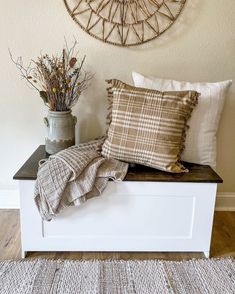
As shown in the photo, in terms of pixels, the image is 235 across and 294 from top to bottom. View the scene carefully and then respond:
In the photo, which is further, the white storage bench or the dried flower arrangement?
the dried flower arrangement

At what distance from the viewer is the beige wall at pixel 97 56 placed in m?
2.04

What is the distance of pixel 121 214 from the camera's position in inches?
70.4

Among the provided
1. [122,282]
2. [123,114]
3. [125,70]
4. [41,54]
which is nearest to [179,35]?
[125,70]

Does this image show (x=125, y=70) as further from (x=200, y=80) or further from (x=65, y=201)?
(x=65, y=201)

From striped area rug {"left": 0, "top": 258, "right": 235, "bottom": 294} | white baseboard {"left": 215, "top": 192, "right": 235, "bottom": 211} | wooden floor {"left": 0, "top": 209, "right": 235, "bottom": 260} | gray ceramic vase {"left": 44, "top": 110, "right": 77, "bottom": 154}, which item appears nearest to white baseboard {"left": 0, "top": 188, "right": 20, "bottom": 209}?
wooden floor {"left": 0, "top": 209, "right": 235, "bottom": 260}

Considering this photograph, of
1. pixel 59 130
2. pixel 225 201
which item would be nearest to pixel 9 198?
pixel 59 130

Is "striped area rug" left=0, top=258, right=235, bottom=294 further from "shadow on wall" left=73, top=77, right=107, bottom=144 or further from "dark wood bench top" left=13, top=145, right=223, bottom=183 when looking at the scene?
"shadow on wall" left=73, top=77, right=107, bottom=144

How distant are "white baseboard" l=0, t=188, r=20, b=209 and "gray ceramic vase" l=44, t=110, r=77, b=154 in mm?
552

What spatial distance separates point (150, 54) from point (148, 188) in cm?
92

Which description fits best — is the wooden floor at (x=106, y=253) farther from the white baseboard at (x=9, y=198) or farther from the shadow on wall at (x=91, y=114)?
the shadow on wall at (x=91, y=114)

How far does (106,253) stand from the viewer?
6.18 feet

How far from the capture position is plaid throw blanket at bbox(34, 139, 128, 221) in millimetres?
1661

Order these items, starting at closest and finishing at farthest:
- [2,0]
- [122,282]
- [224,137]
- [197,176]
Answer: [122,282], [197,176], [2,0], [224,137]

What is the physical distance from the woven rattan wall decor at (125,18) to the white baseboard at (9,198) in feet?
4.14
